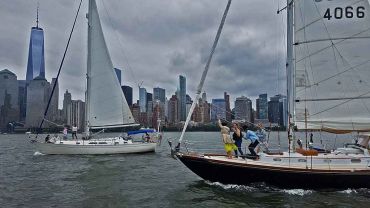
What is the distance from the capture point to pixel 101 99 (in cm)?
3950

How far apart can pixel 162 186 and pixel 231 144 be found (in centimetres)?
441

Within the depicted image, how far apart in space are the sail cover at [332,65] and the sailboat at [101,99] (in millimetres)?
23125

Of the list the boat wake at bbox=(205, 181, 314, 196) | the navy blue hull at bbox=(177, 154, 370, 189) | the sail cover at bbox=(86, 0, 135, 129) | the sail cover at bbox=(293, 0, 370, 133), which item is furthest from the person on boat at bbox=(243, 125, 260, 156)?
the sail cover at bbox=(86, 0, 135, 129)

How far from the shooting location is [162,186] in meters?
18.8

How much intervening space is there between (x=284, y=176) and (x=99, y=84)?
91.2 ft


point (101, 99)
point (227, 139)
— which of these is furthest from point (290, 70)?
point (101, 99)

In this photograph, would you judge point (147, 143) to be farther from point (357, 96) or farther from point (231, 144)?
point (357, 96)

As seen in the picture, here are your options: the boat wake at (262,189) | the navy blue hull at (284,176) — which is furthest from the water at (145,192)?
the navy blue hull at (284,176)

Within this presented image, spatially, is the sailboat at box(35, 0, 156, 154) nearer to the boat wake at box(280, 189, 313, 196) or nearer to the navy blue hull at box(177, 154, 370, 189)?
the navy blue hull at box(177, 154, 370, 189)

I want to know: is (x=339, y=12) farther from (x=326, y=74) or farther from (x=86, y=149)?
(x=86, y=149)

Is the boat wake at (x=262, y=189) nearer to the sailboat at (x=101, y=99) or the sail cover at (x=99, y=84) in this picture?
the sailboat at (x=101, y=99)

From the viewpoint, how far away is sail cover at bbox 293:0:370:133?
57.2 feet

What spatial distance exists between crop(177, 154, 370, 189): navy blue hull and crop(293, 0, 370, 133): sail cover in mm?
2724

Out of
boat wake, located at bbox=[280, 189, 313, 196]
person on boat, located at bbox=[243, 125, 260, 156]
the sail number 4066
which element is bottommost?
boat wake, located at bbox=[280, 189, 313, 196]
